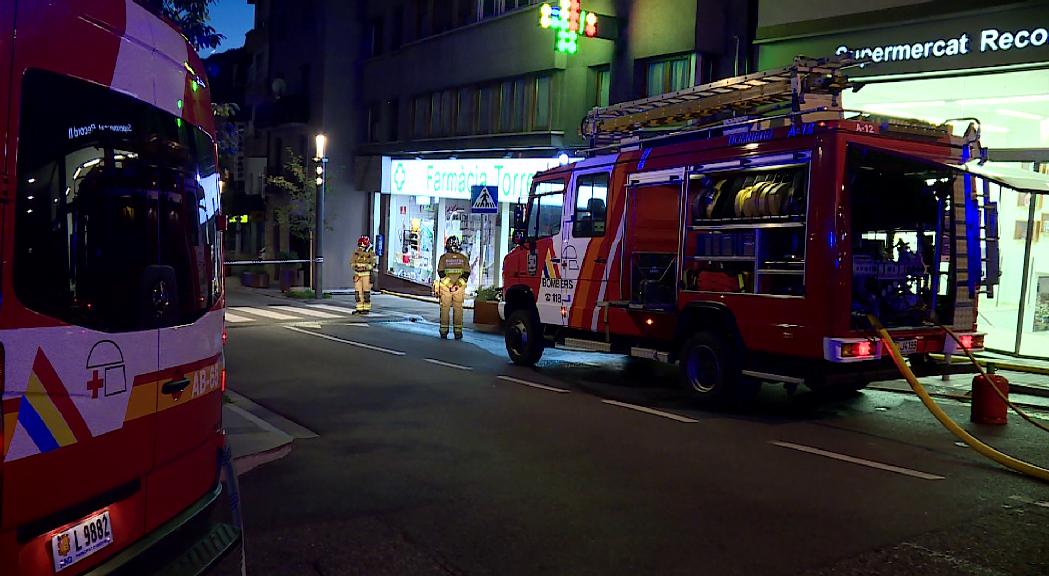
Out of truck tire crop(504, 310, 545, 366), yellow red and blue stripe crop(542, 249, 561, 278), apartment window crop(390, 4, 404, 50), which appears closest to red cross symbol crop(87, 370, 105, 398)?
yellow red and blue stripe crop(542, 249, 561, 278)

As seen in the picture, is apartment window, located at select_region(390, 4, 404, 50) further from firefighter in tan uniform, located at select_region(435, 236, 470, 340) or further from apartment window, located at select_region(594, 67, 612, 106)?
firefighter in tan uniform, located at select_region(435, 236, 470, 340)

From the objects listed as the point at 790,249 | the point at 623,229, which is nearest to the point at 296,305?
the point at 623,229

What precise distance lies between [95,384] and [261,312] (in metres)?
18.0

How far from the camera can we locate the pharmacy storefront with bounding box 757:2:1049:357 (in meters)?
13.5

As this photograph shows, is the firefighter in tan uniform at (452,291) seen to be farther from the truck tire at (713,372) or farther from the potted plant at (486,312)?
the truck tire at (713,372)

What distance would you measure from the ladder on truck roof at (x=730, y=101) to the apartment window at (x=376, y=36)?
2032 centimetres

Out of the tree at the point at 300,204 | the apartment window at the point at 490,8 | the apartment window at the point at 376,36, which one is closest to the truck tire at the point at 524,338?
the apartment window at the point at 490,8

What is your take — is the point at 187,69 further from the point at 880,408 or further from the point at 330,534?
the point at 880,408

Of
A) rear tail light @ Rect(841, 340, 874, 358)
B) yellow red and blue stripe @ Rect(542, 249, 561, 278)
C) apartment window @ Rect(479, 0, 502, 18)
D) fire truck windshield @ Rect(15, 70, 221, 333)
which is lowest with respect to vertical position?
rear tail light @ Rect(841, 340, 874, 358)

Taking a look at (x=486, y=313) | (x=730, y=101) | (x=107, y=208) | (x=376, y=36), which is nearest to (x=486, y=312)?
(x=486, y=313)

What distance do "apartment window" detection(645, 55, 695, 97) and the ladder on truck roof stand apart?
6582 mm

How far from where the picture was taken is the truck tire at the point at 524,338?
527 inches

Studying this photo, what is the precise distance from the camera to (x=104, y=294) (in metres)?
3.61

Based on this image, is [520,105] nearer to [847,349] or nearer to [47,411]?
[847,349]
